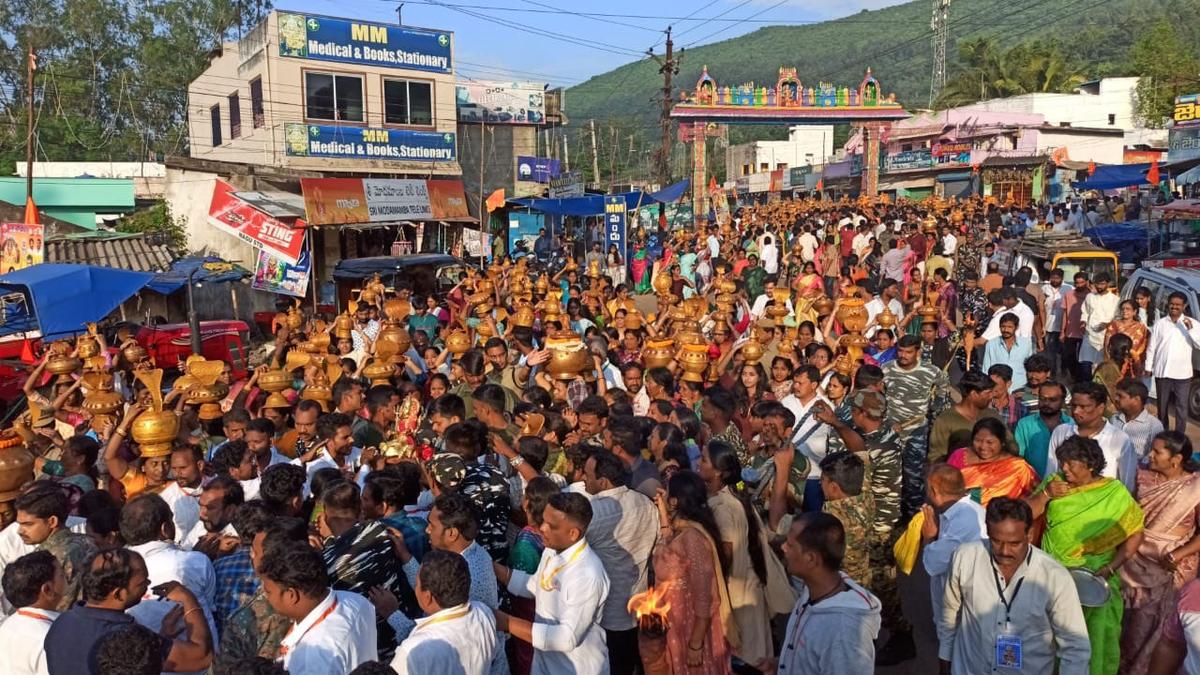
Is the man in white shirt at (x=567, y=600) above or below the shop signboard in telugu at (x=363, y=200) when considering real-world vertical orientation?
below

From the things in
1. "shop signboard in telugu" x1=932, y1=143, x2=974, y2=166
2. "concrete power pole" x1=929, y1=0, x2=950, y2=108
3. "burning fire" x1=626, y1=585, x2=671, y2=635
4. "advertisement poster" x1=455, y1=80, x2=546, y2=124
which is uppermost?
"concrete power pole" x1=929, y1=0, x2=950, y2=108

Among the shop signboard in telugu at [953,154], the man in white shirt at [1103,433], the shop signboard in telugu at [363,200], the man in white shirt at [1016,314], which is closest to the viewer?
the man in white shirt at [1103,433]

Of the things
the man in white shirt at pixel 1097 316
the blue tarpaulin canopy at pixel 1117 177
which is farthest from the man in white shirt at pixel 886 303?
the blue tarpaulin canopy at pixel 1117 177

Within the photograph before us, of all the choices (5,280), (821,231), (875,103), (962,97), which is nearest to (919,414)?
(5,280)

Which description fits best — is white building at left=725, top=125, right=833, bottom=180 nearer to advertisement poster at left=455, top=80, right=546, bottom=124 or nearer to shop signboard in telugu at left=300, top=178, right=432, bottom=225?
advertisement poster at left=455, top=80, right=546, bottom=124

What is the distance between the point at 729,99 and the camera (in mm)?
31078

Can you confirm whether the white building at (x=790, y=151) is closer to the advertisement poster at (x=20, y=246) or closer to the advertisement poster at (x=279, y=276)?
the advertisement poster at (x=279, y=276)

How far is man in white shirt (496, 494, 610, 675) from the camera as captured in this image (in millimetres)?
3666

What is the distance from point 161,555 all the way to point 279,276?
1316 cm

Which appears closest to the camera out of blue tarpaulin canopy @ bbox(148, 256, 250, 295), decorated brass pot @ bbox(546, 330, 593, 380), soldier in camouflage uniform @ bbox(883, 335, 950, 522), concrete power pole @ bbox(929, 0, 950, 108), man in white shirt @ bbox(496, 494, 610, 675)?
man in white shirt @ bbox(496, 494, 610, 675)

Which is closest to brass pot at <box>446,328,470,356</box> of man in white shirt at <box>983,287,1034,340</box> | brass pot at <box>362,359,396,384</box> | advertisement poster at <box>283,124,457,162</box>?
brass pot at <box>362,359,396,384</box>

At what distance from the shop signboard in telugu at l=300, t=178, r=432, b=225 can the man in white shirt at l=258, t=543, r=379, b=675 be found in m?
→ 15.1

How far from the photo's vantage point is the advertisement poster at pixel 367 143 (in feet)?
74.9

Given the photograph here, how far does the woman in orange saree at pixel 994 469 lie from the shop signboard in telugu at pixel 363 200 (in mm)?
14795
